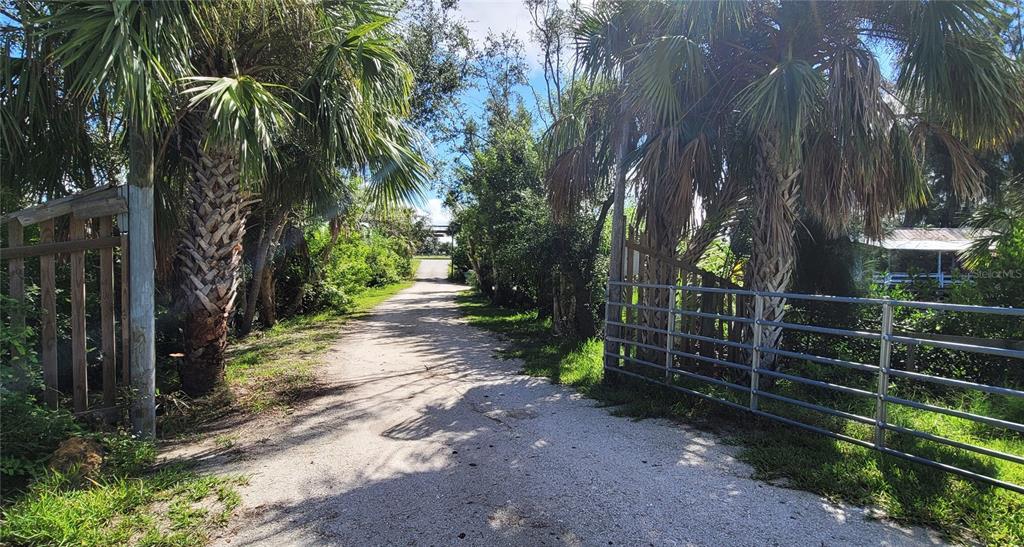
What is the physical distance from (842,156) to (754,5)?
2.13 meters

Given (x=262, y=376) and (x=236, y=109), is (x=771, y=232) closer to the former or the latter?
(x=236, y=109)

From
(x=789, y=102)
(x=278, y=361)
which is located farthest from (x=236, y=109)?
(x=278, y=361)

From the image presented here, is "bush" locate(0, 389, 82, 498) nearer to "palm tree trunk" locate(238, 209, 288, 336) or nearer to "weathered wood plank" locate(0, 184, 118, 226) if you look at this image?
"weathered wood plank" locate(0, 184, 118, 226)

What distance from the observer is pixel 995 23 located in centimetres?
497

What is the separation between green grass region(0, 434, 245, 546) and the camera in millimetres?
3035

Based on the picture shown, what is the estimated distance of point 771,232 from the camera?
625 centimetres

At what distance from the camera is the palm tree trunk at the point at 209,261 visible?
6.16 m

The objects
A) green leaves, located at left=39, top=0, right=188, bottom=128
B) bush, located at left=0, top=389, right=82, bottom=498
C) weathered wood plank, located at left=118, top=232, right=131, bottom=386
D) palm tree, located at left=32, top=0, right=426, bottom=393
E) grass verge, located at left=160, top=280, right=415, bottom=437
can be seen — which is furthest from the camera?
grass verge, located at left=160, top=280, right=415, bottom=437

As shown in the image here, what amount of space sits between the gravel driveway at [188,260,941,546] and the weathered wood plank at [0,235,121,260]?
2094mm

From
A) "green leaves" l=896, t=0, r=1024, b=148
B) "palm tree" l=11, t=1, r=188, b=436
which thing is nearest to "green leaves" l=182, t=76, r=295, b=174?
"palm tree" l=11, t=1, r=188, b=436

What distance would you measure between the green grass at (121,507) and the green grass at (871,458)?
3.91 metres

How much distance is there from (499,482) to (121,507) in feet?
8.29

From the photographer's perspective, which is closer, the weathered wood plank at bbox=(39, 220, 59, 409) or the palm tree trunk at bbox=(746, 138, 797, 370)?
the weathered wood plank at bbox=(39, 220, 59, 409)

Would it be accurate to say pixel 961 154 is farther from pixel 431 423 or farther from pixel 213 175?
Result: pixel 213 175
